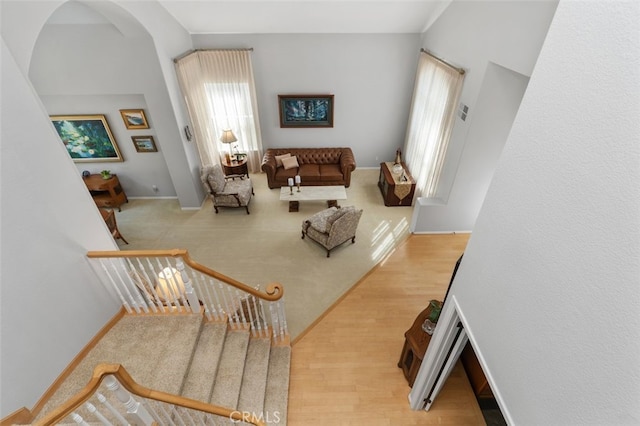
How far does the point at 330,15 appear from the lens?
5.23m

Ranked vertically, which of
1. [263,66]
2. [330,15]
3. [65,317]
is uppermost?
[330,15]

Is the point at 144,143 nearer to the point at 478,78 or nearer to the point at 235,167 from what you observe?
the point at 235,167

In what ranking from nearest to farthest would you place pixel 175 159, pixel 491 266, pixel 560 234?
pixel 560 234
pixel 491 266
pixel 175 159

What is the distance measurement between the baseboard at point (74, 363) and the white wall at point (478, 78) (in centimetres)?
460

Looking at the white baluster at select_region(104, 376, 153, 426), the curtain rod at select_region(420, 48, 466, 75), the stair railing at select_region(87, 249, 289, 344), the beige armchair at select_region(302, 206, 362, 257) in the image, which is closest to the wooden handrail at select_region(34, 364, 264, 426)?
the white baluster at select_region(104, 376, 153, 426)

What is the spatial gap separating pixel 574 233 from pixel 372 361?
115 inches

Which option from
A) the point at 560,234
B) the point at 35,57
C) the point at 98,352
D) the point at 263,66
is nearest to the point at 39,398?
the point at 98,352

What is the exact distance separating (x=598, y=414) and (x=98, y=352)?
11.6ft

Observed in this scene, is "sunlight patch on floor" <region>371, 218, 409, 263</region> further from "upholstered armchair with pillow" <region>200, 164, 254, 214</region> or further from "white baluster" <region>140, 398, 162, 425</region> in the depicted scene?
"white baluster" <region>140, 398, 162, 425</region>

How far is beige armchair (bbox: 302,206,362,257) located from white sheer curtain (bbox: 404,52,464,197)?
5.47 feet

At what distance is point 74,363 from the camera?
99.0 inches

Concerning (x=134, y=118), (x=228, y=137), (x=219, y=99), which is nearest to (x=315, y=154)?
(x=228, y=137)

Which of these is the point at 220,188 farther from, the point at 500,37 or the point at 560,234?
the point at 560,234

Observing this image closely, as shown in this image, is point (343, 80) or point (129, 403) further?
point (343, 80)
